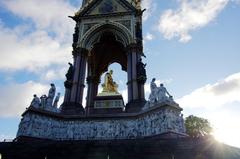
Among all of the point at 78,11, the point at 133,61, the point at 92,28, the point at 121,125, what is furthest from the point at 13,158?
the point at 78,11

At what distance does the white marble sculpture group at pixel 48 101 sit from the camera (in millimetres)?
16442

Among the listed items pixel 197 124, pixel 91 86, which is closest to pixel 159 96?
pixel 91 86

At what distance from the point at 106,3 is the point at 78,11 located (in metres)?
2.75

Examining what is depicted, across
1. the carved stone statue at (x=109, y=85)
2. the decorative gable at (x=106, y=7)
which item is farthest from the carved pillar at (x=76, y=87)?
the decorative gable at (x=106, y=7)

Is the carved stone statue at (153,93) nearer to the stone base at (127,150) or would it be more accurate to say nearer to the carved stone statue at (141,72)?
the carved stone statue at (141,72)

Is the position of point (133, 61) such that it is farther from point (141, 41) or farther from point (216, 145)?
point (216, 145)

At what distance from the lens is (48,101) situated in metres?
17.2

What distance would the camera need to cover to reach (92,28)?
21.9 meters

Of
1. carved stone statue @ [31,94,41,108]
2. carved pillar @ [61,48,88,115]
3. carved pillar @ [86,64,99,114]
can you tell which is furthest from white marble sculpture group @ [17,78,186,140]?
carved pillar @ [86,64,99,114]

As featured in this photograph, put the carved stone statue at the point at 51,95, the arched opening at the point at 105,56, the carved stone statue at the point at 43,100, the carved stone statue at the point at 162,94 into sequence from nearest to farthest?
the carved stone statue at the point at 162,94
the carved stone statue at the point at 43,100
the carved stone statue at the point at 51,95
the arched opening at the point at 105,56

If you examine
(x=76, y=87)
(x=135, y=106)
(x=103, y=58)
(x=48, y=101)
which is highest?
(x=103, y=58)

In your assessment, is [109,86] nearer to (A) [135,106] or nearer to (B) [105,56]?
(A) [135,106]

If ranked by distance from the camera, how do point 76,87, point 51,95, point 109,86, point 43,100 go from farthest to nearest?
point 109,86
point 76,87
point 51,95
point 43,100

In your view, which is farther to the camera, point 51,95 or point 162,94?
point 51,95
